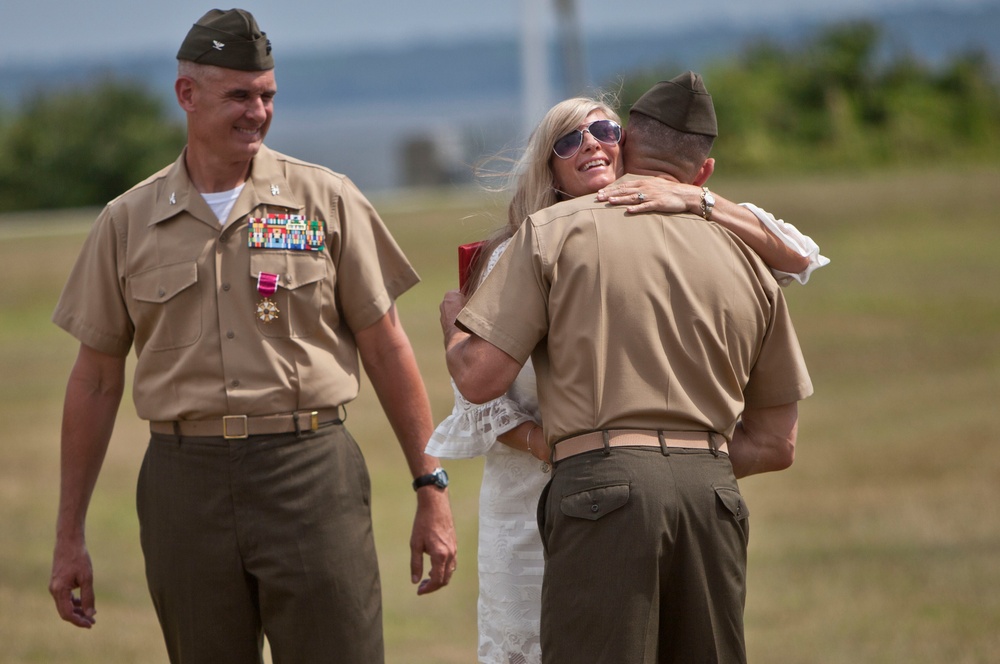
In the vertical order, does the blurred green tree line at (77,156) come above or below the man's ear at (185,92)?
below

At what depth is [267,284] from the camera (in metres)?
3.51

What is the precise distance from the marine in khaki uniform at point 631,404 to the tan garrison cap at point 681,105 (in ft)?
0.06

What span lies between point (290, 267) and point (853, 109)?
1330 inches

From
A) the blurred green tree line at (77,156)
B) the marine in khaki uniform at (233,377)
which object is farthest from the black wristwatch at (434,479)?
the blurred green tree line at (77,156)

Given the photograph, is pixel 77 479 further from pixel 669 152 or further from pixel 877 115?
pixel 877 115

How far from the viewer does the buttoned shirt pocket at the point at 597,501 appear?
2.81m

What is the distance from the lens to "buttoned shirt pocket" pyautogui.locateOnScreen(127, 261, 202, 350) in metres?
3.50

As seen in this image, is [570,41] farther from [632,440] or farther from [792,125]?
[632,440]

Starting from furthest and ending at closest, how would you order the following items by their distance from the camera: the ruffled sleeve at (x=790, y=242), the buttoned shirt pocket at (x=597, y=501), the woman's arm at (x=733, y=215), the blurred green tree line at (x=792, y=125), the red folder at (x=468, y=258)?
the blurred green tree line at (x=792, y=125) < the red folder at (x=468, y=258) < the ruffled sleeve at (x=790, y=242) < the woman's arm at (x=733, y=215) < the buttoned shirt pocket at (x=597, y=501)

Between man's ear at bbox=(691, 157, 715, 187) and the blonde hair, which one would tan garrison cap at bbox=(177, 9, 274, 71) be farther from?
man's ear at bbox=(691, 157, 715, 187)

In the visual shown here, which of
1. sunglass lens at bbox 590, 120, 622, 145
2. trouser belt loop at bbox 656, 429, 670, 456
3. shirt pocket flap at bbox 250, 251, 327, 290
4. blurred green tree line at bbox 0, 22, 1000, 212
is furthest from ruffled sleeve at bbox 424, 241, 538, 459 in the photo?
blurred green tree line at bbox 0, 22, 1000, 212

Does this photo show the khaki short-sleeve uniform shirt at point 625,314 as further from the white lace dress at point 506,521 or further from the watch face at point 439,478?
the watch face at point 439,478

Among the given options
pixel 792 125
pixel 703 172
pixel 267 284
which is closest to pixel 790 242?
pixel 703 172

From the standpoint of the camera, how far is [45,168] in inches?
1430
